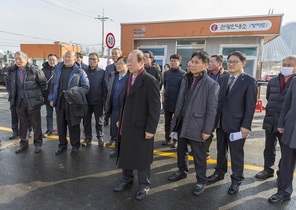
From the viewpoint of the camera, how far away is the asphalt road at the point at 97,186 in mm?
2732

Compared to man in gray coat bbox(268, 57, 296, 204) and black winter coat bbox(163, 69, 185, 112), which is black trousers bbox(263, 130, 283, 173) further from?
black winter coat bbox(163, 69, 185, 112)

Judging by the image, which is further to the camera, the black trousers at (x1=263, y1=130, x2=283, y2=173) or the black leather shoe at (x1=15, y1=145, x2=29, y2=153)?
the black leather shoe at (x1=15, y1=145, x2=29, y2=153)

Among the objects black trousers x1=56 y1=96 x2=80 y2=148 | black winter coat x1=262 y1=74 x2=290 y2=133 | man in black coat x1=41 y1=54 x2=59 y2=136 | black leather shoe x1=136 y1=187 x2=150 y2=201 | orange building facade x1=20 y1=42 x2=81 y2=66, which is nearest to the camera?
black leather shoe x1=136 y1=187 x2=150 y2=201

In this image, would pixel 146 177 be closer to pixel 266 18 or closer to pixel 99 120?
pixel 99 120

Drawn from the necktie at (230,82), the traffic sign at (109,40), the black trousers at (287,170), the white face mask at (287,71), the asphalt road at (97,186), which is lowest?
the asphalt road at (97,186)

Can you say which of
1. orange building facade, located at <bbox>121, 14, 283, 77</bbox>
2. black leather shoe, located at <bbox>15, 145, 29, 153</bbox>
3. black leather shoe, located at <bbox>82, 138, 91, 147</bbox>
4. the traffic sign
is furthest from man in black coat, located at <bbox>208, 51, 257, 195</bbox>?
orange building facade, located at <bbox>121, 14, 283, 77</bbox>

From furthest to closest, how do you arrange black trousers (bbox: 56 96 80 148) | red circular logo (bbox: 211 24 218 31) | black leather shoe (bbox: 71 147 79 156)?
red circular logo (bbox: 211 24 218 31) < black leather shoe (bbox: 71 147 79 156) < black trousers (bbox: 56 96 80 148)

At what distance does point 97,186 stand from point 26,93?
92.2 inches

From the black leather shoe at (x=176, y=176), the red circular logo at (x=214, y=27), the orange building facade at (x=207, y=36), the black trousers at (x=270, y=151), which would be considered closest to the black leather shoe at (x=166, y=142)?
the black leather shoe at (x=176, y=176)

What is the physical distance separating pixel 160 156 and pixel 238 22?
847cm

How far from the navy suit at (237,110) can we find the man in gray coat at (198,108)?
29 centimetres

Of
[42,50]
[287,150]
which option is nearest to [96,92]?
[287,150]

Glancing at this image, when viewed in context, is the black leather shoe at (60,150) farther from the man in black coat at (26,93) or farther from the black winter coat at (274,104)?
the black winter coat at (274,104)

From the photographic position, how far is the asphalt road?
273 cm
